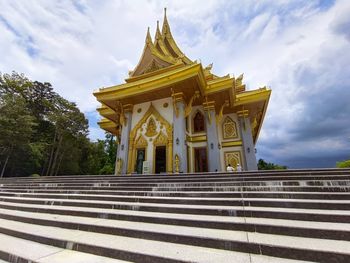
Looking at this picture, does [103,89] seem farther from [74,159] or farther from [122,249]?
[74,159]

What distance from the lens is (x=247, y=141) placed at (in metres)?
13.0

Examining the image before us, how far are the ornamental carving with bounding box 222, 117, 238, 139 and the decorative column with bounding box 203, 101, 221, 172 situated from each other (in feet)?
7.07

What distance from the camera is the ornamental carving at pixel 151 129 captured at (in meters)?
12.1

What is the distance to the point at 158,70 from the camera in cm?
1361

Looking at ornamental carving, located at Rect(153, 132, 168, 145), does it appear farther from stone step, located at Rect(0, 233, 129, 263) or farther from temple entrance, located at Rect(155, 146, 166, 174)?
stone step, located at Rect(0, 233, 129, 263)

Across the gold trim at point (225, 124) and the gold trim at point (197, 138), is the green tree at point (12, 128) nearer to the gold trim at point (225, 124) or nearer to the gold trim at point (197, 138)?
the gold trim at point (197, 138)

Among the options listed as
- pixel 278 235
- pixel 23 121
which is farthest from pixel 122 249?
pixel 23 121

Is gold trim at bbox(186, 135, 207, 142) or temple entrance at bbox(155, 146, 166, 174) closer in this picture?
temple entrance at bbox(155, 146, 166, 174)

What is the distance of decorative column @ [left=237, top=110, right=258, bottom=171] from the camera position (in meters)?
12.3

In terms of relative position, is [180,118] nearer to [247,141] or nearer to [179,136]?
[179,136]

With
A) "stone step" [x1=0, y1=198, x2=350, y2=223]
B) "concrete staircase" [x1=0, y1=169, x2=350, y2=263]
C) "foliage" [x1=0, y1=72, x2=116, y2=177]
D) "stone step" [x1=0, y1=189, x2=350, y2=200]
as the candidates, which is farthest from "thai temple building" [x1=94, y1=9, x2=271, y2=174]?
"foliage" [x1=0, y1=72, x2=116, y2=177]

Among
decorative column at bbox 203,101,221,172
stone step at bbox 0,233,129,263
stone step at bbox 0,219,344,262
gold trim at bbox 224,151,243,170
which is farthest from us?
gold trim at bbox 224,151,243,170

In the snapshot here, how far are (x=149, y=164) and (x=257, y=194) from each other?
8.32m

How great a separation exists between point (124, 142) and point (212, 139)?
19.3 ft
